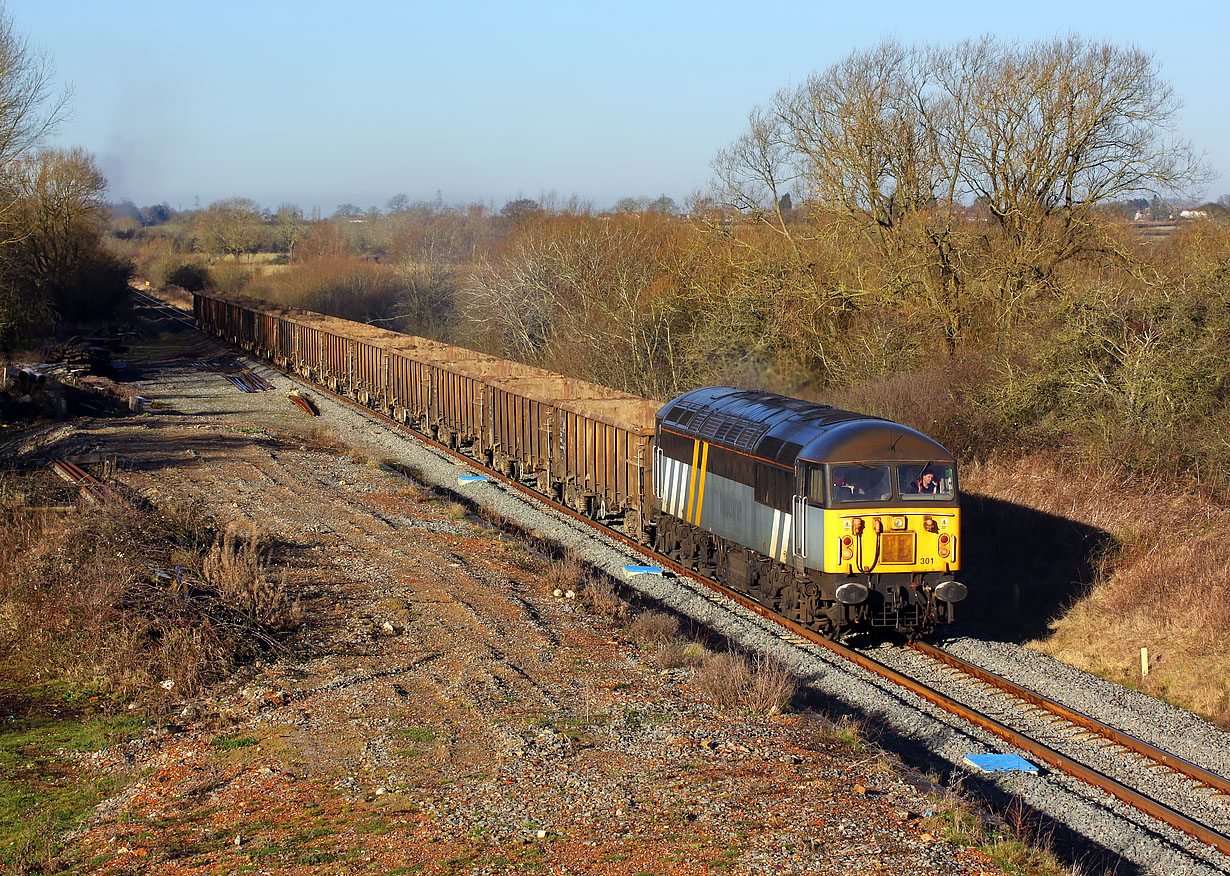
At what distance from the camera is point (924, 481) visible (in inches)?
484

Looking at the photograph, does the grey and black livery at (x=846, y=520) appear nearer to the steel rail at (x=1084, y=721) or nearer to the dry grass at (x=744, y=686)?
the steel rail at (x=1084, y=721)

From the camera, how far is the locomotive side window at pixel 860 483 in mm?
11945

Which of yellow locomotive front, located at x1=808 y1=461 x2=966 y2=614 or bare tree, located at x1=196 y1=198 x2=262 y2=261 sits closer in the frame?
yellow locomotive front, located at x1=808 y1=461 x2=966 y2=614

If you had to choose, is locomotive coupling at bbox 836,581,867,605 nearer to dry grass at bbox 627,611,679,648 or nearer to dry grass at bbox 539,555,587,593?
dry grass at bbox 627,611,679,648

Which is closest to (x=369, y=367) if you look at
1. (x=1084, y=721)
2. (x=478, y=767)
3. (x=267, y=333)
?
(x=267, y=333)

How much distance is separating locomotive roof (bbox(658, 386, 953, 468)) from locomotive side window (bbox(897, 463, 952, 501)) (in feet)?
0.37

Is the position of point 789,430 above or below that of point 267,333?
above

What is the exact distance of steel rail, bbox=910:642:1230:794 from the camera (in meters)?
9.38

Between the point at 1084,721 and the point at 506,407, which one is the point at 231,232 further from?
the point at 1084,721

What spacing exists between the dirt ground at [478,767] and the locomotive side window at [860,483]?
2.90m

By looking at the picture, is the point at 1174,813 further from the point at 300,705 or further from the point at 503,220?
the point at 503,220

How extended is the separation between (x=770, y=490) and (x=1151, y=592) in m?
5.77

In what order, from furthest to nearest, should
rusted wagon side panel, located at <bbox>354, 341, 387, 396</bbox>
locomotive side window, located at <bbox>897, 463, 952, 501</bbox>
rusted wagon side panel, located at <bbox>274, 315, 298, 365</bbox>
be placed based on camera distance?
Result: 1. rusted wagon side panel, located at <bbox>274, 315, 298, 365</bbox>
2. rusted wagon side panel, located at <bbox>354, 341, 387, 396</bbox>
3. locomotive side window, located at <bbox>897, 463, 952, 501</bbox>

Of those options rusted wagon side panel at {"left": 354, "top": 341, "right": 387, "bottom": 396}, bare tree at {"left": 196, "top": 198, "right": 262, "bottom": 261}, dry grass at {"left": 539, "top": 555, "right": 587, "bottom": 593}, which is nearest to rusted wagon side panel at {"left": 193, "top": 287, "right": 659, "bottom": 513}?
rusted wagon side panel at {"left": 354, "top": 341, "right": 387, "bottom": 396}
